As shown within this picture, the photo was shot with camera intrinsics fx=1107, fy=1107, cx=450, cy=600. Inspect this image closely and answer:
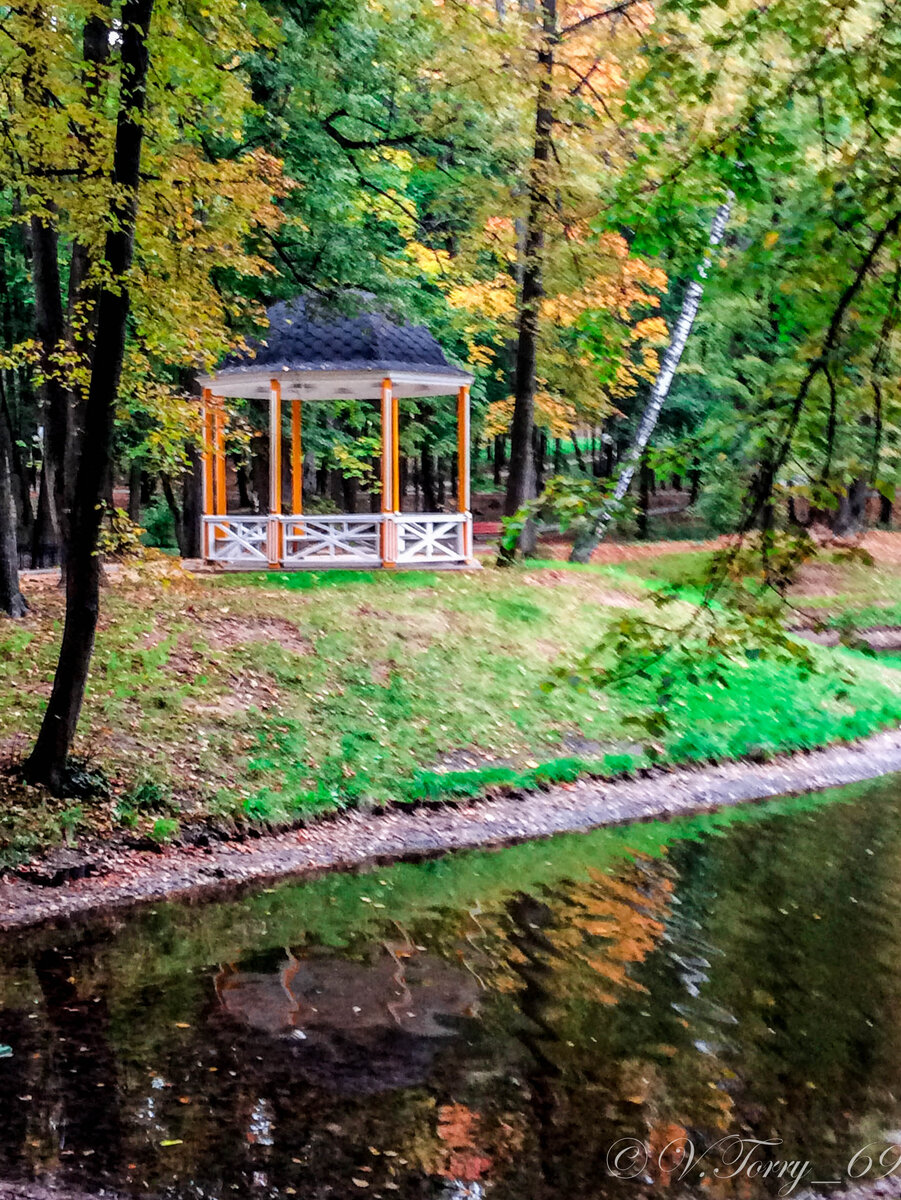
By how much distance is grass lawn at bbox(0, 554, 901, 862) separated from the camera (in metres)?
11.2

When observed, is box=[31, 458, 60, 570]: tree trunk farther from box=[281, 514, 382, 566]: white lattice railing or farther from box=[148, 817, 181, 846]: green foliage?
box=[148, 817, 181, 846]: green foliage

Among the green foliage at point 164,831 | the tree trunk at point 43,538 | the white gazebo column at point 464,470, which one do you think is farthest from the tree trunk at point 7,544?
the tree trunk at point 43,538

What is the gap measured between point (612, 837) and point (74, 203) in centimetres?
835

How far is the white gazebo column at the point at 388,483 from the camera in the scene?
19281 millimetres

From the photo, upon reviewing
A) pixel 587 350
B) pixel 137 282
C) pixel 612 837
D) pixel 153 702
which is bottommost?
pixel 612 837

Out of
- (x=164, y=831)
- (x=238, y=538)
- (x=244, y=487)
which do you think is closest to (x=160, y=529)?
(x=244, y=487)

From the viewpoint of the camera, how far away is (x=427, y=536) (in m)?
19.9

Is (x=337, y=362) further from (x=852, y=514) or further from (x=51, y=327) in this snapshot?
(x=852, y=514)

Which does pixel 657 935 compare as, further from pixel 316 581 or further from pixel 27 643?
pixel 316 581

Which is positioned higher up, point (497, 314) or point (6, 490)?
point (497, 314)

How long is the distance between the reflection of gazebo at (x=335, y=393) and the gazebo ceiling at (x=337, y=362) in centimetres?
2

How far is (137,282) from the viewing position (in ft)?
30.3

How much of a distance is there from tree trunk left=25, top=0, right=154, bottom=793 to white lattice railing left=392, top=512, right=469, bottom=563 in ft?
31.9

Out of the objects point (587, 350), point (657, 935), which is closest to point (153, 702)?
point (657, 935)
